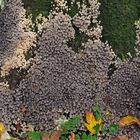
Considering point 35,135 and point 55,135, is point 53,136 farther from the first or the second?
point 35,135

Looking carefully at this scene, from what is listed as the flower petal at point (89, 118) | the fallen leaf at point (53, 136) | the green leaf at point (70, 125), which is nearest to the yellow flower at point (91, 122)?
the flower petal at point (89, 118)

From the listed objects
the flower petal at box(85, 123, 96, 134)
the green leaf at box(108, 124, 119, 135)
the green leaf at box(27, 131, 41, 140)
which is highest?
the green leaf at box(27, 131, 41, 140)

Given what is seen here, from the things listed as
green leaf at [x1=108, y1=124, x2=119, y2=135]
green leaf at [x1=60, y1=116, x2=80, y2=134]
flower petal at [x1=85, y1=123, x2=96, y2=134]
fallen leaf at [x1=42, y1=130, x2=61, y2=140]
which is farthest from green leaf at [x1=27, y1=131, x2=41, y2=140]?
green leaf at [x1=108, y1=124, x2=119, y2=135]

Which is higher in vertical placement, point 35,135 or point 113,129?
point 35,135

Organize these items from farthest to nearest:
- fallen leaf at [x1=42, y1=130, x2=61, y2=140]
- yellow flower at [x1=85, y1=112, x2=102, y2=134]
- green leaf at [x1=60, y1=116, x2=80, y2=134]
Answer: yellow flower at [x1=85, y1=112, x2=102, y2=134]
green leaf at [x1=60, y1=116, x2=80, y2=134]
fallen leaf at [x1=42, y1=130, x2=61, y2=140]

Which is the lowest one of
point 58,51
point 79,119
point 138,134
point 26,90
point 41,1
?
point 138,134

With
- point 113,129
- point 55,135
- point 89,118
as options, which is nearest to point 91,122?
point 89,118

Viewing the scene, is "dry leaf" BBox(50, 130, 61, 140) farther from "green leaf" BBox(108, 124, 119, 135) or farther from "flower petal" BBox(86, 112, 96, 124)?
"green leaf" BBox(108, 124, 119, 135)

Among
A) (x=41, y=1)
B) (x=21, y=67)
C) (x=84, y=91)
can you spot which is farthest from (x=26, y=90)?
(x=41, y=1)

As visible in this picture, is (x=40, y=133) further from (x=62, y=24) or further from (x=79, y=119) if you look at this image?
(x=62, y=24)

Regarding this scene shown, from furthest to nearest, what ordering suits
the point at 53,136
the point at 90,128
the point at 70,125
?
the point at 90,128, the point at 70,125, the point at 53,136

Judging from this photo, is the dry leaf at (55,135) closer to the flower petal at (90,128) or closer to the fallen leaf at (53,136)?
the fallen leaf at (53,136)
